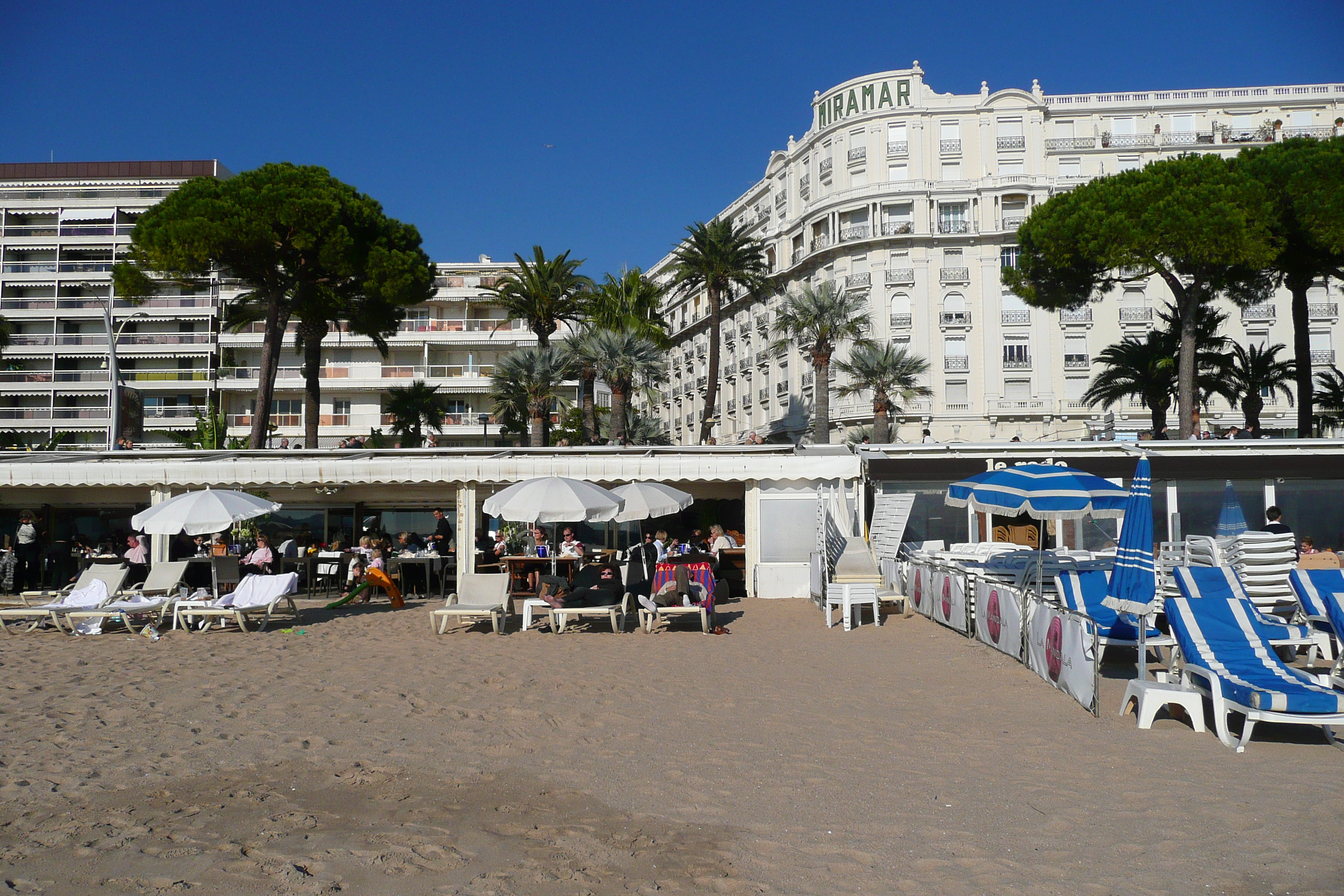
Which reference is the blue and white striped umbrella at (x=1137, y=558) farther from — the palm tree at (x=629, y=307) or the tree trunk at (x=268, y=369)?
the palm tree at (x=629, y=307)

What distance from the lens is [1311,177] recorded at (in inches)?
953

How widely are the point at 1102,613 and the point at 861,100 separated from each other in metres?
39.2

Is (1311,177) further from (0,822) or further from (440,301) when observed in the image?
(440,301)

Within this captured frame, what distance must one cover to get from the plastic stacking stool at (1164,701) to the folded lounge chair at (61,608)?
12.0 meters

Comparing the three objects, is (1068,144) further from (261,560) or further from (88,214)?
(88,214)

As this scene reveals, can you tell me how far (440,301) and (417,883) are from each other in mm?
47235

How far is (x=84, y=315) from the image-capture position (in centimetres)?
5066

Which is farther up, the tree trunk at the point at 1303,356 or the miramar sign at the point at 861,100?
the miramar sign at the point at 861,100

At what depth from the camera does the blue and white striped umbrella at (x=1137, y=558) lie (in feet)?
23.9

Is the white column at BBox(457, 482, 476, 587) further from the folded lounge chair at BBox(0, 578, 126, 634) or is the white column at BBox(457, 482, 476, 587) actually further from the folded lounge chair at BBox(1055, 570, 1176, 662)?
the folded lounge chair at BBox(1055, 570, 1176, 662)

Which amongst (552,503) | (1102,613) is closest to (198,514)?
(552,503)

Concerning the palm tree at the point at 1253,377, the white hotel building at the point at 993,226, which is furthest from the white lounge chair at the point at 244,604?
Result: the white hotel building at the point at 993,226

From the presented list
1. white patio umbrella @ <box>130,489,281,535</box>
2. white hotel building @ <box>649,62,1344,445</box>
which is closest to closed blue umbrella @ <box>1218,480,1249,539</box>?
white patio umbrella @ <box>130,489,281,535</box>

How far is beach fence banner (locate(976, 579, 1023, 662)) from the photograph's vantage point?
9.35m
